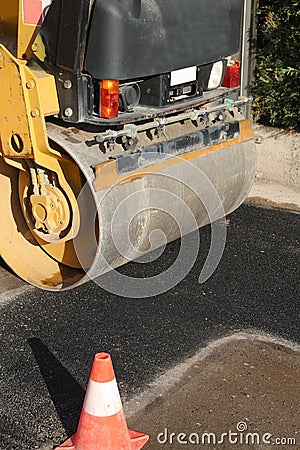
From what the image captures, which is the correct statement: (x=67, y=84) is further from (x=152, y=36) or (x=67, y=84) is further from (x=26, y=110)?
(x=152, y=36)

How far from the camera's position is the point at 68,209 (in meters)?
4.38

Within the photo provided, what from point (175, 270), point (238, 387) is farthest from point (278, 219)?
point (238, 387)

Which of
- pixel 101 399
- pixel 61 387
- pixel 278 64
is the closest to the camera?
pixel 101 399

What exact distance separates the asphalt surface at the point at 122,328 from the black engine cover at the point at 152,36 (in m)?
1.37

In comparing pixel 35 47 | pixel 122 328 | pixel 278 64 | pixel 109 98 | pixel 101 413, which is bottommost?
pixel 122 328

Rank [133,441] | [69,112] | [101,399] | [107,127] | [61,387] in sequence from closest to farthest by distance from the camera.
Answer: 1. [101,399]
2. [133,441]
3. [61,387]
4. [69,112]
5. [107,127]

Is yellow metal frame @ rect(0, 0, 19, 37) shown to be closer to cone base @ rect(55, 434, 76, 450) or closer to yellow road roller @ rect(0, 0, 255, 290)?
yellow road roller @ rect(0, 0, 255, 290)

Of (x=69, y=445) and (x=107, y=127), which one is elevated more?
(x=107, y=127)

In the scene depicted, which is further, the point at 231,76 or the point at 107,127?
the point at 231,76

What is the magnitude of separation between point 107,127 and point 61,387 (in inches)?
60.9

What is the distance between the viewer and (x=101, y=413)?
3.04 metres

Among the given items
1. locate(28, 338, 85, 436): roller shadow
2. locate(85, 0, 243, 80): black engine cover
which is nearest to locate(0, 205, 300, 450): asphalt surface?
locate(28, 338, 85, 436): roller shadow

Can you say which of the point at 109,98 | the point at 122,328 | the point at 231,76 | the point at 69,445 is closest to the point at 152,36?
the point at 109,98

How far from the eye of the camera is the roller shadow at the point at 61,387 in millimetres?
3383
